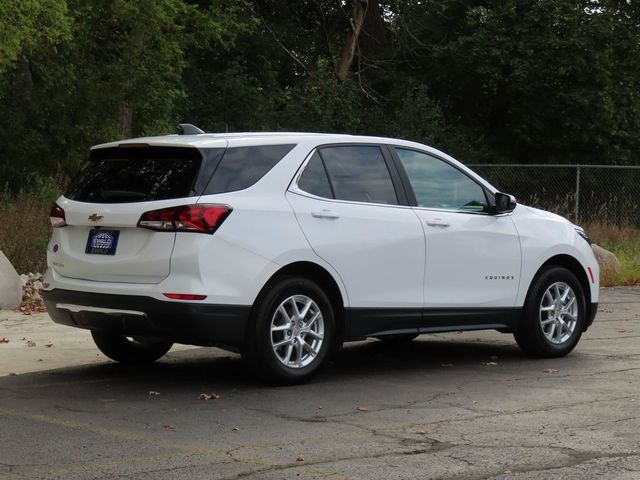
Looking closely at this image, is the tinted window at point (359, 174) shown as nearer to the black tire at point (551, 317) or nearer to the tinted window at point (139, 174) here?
the tinted window at point (139, 174)

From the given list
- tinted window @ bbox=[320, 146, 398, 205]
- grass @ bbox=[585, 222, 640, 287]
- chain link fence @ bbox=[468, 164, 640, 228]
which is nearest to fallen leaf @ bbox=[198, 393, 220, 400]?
tinted window @ bbox=[320, 146, 398, 205]

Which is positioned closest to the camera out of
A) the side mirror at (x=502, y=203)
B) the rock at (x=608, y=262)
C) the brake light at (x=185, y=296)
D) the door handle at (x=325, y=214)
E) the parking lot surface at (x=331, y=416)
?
the parking lot surface at (x=331, y=416)

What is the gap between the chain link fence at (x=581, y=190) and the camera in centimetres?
2547

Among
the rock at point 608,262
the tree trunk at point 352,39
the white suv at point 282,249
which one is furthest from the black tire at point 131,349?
the tree trunk at point 352,39

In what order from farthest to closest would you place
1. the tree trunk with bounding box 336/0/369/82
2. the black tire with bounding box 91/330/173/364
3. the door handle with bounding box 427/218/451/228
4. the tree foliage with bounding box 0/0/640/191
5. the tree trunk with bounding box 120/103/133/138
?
the tree trunk with bounding box 336/0/369/82 < the tree foliage with bounding box 0/0/640/191 < the tree trunk with bounding box 120/103/133/138 < the black tire with bounding box 91/330/173/364 < the door handle with bounding box 427/218/451/228

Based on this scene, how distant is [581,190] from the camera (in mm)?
27516

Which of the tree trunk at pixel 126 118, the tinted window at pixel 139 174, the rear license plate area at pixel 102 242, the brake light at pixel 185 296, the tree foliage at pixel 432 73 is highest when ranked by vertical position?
the tree foliage at pixel 432 73

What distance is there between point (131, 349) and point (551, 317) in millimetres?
3571

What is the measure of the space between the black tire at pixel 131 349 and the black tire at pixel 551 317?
3023 millimetres

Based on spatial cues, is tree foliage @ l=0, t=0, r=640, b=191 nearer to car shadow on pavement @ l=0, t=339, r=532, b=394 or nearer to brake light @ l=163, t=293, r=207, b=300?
car shadow on pavement @ l=0, t=339, r=532, b=394

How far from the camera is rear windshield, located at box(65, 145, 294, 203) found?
8266mm

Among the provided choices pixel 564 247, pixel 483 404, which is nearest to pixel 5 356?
pixel 483 404

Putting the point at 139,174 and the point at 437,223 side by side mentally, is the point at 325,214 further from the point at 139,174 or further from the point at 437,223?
the point at 139,174

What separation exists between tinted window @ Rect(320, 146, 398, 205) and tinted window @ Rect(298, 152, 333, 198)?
6 centimetres
